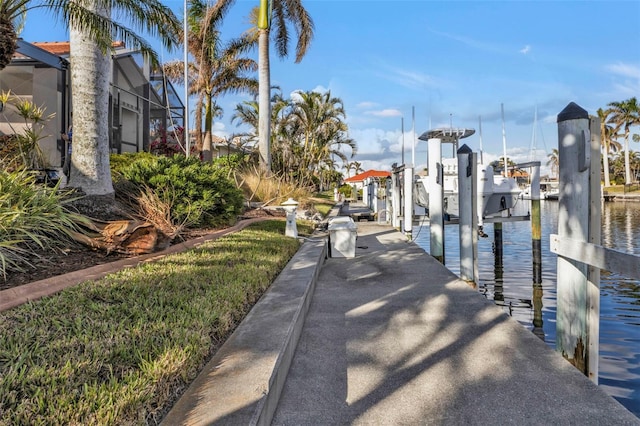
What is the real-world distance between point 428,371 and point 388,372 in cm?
31

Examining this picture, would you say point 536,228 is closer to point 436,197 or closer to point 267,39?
point 436,197

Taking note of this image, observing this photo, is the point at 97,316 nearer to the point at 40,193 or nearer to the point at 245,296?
the point at 245,296

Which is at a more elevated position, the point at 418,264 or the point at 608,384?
the point at 418,264

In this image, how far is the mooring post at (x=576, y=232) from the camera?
11.4 ft

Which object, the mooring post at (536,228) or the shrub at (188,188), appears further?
the mooring post at (536,228)

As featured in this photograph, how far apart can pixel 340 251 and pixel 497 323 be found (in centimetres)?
445

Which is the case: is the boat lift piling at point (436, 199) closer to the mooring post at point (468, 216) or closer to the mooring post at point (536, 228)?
the mooring post at point (468, 216)

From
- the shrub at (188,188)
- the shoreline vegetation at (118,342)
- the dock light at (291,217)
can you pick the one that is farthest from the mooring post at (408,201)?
the shoreline vegetation at (118,342)

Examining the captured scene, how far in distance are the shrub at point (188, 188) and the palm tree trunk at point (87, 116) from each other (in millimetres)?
1316

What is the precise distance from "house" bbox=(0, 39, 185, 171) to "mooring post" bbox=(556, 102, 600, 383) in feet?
29.9

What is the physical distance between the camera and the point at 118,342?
2.73 m

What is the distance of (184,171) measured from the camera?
8.47 m

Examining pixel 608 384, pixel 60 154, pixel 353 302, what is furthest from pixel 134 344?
pixel 60 154

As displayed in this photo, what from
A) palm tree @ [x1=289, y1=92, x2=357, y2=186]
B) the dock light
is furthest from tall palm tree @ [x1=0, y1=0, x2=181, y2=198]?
palm tree @ [x1=289, y1=92, x2=357, y2=186]
